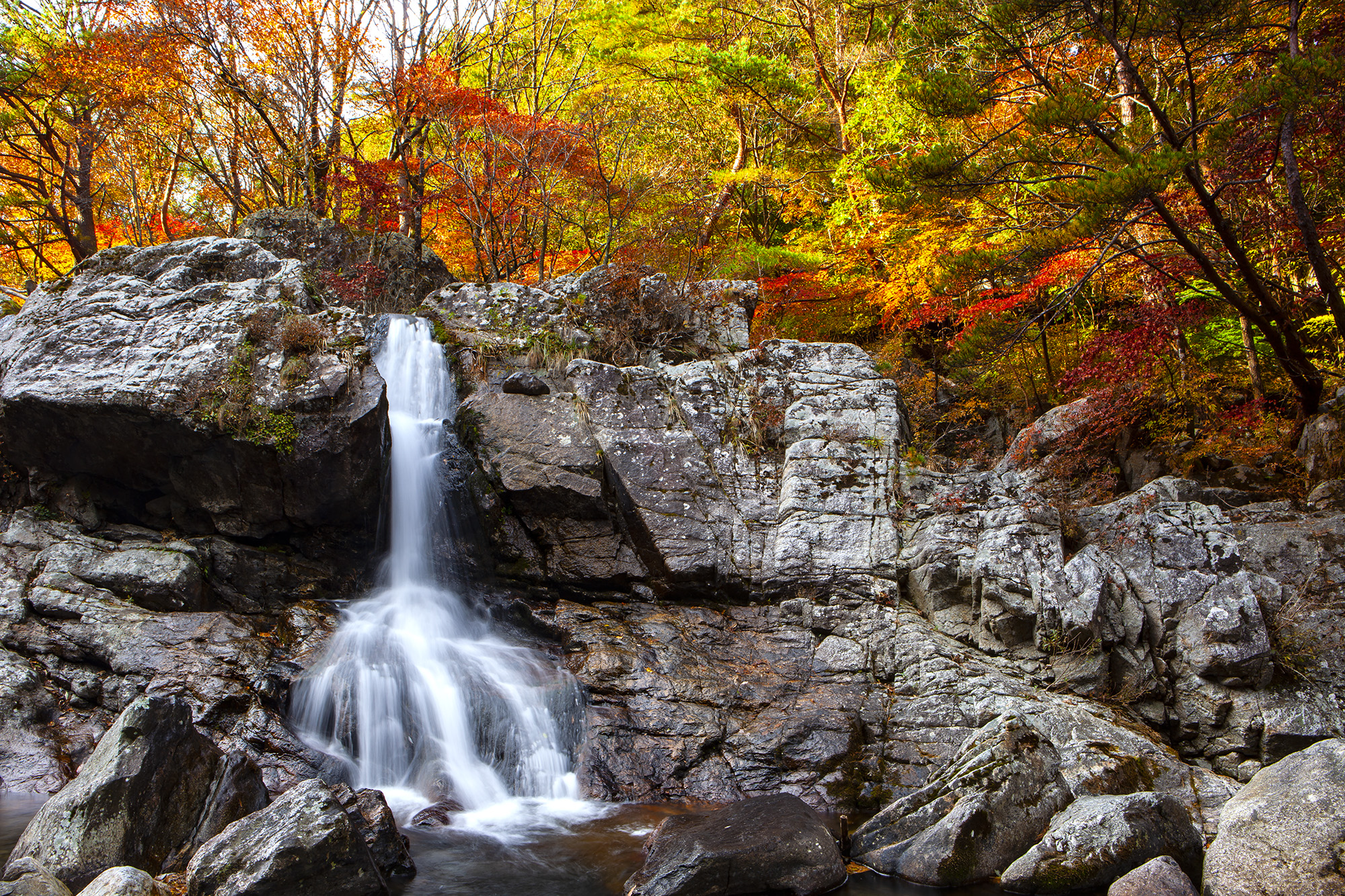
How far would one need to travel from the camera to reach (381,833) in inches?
211

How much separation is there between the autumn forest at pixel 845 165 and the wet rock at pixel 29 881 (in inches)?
347

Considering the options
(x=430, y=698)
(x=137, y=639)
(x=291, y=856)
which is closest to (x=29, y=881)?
(x=291, y=856)

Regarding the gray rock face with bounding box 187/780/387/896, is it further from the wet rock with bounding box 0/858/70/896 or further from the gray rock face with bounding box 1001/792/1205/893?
the gray rock face with bounding box 1001/792/1205/893

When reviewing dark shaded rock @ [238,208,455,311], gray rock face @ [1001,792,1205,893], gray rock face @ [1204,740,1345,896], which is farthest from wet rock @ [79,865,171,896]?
dark shaded rock @ [238,208,455,311]

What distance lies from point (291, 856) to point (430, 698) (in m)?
3.01

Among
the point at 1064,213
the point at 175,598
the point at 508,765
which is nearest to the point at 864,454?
the point at 1064,213

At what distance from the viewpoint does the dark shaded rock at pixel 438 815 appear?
6215 millimetres

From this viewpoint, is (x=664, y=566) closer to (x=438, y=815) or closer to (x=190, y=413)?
(x=438, y=815)

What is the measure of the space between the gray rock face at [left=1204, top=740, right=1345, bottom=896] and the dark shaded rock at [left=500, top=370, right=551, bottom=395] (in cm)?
853

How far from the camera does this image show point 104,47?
42.9 ft

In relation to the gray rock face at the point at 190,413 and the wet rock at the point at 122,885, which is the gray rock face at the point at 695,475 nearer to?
the gray rock face at the point at 190,413

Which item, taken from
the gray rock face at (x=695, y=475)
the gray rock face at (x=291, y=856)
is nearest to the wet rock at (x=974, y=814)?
the gray rock face at (x=695, y=475)

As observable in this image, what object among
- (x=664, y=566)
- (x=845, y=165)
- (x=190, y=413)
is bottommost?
(x=664, y=566)

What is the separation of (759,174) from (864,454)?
818cm
